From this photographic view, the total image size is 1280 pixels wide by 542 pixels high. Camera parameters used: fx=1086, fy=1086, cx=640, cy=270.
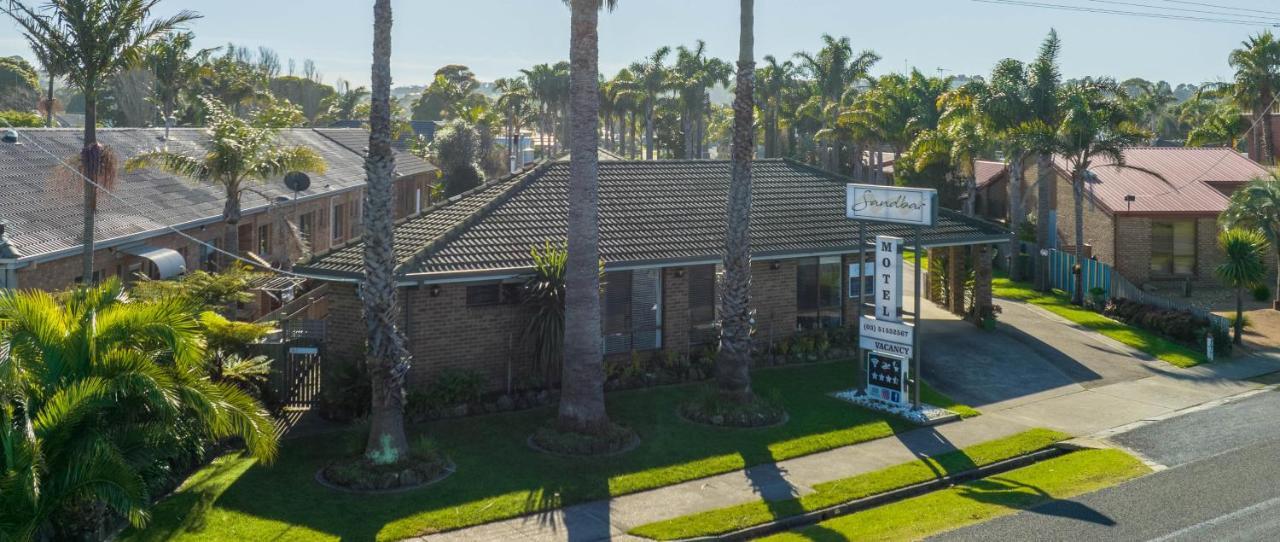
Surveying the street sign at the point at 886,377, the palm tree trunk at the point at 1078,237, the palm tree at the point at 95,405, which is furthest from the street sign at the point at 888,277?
the palm tree trunk at the point at 1078,237

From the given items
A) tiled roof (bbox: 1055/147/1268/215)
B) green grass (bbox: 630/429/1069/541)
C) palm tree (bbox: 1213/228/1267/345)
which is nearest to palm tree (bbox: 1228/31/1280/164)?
tiled roof (bbox: 1055/147/1268/215)


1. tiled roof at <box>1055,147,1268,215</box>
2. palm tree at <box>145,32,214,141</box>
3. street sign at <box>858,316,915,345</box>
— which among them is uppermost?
palm tree at <box>145,32,214,141</box>

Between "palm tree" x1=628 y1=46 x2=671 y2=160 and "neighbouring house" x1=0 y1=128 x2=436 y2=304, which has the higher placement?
"palm tree" x1=628 y1=46 x2=671 y2=160

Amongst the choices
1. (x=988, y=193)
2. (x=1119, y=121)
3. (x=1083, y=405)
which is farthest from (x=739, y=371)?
(x=988, y=193)

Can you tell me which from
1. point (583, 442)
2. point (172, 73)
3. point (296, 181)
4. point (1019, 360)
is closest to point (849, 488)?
point (583, 442)

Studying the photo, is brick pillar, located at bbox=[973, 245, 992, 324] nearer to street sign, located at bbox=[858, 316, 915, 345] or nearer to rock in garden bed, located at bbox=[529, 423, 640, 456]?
street sign, located at bbox=[858, 316, 915, 345]

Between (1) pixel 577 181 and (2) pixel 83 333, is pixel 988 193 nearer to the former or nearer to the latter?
(1) pixel 577 181

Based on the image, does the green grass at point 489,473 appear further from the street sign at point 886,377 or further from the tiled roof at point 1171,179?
the tiled roof at point 1171,179
